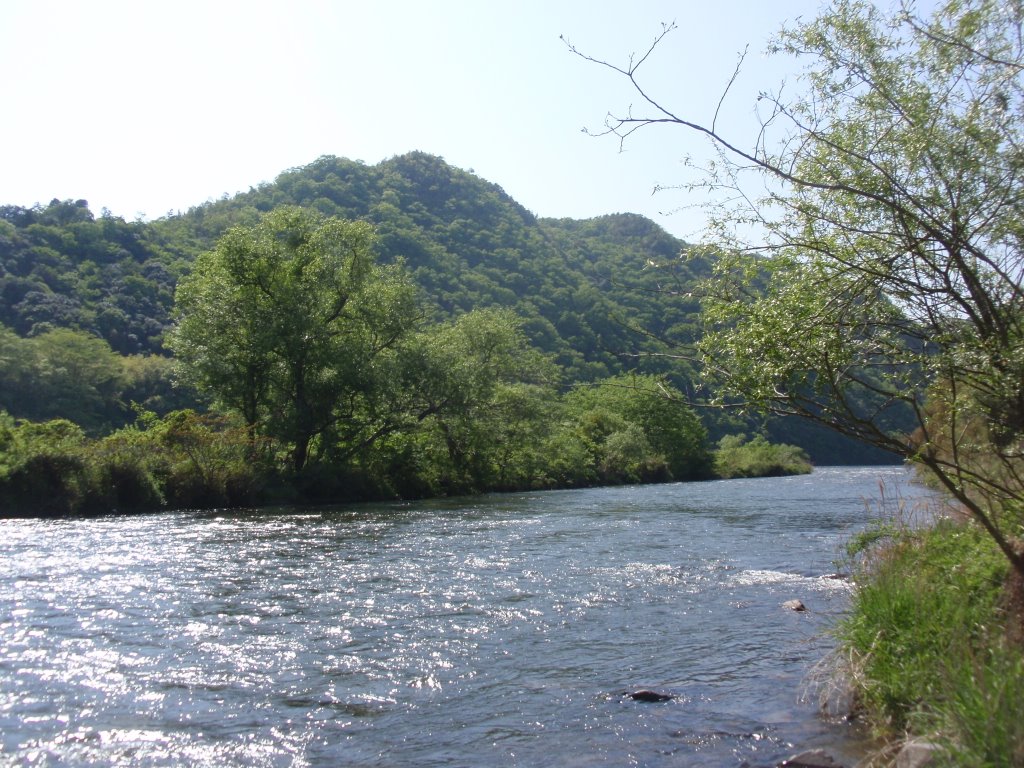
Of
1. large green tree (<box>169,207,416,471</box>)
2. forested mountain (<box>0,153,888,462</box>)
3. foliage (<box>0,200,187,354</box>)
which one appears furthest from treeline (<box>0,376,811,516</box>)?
foliage (<box>0,200,187,354</box>)

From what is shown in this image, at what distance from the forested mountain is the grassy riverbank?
29.9m

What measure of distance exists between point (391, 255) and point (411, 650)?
93390 millimetres

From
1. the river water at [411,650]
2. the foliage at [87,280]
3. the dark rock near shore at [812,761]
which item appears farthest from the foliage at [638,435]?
the dark rock near shore at [812,761]

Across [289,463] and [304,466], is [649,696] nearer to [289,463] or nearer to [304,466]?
[304,466]

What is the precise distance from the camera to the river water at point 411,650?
24.8 ft

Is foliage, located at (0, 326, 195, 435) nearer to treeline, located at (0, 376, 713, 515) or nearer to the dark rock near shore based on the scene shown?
treeline, located at (0, 376, 713, 515)

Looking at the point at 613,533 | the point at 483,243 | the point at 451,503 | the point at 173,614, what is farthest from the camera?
the point at 483,243

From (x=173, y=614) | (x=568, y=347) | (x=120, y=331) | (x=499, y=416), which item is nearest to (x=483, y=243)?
(x=568, y=347)

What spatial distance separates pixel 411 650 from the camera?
A: 34.8ft

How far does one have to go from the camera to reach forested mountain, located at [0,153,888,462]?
70.9 metres

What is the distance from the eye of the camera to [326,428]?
1457 inches

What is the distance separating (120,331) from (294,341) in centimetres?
4302

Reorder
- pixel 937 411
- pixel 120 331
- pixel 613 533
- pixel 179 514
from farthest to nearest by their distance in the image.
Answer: pixel 120 331 < pixel 179 514 < pixel 613 533 < pixel 937 411

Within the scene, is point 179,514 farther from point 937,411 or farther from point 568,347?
point 568,347
